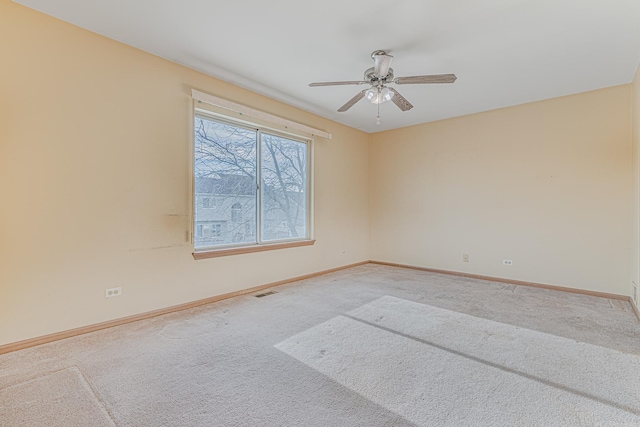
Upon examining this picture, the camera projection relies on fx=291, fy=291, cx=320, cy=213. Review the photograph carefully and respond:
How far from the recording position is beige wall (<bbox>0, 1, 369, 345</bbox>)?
221cm

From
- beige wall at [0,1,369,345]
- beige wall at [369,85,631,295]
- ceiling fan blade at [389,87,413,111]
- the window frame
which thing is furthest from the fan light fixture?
beige wall at [369,85,631,295]

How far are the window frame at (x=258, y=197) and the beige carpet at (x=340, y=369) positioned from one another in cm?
66

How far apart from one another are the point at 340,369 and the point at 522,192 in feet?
12.4

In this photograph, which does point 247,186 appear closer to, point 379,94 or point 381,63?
point 379,94

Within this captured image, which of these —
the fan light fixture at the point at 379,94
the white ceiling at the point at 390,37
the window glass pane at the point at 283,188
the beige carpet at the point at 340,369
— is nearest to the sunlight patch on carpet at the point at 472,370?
the beige carpet at the point at 340,369

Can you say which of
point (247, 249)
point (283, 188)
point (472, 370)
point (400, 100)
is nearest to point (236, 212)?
point (247, 249)

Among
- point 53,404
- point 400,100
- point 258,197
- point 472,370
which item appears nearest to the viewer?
point 53,404

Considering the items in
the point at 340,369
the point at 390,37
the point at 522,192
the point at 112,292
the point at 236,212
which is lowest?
the point at 340,369

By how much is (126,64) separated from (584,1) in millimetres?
3787

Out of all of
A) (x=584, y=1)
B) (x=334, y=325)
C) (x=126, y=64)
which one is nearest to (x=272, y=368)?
(x=334, y=325)

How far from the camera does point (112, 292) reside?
264 cm

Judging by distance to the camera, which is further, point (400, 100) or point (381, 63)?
point (400, 100)

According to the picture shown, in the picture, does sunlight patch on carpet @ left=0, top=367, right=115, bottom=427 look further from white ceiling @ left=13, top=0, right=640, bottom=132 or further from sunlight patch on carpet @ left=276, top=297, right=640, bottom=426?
white ceiling @ left=13, top=0, right=640, bottom=132

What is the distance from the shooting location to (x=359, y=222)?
564cm
